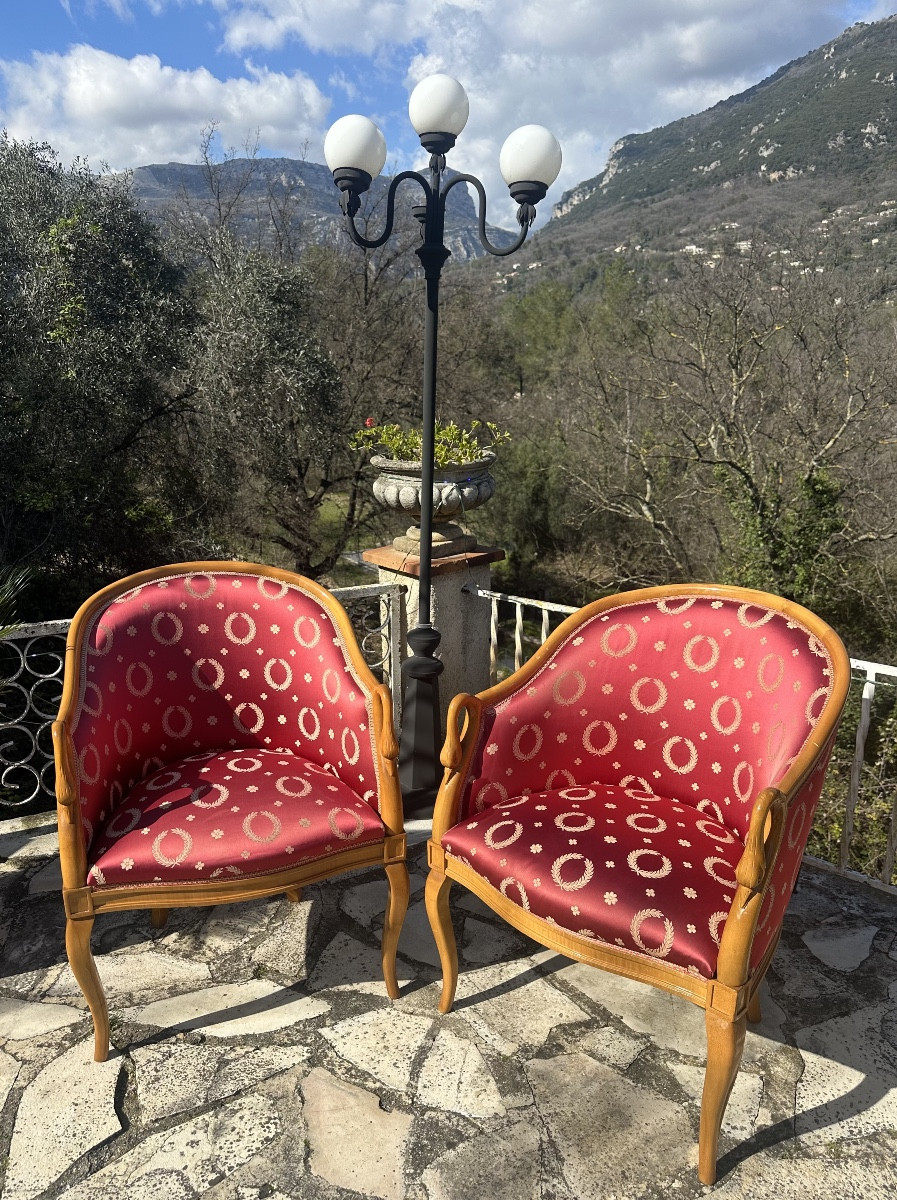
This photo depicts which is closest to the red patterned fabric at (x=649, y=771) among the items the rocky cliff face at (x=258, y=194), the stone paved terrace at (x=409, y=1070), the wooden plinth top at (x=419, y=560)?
the stone paved terrace at (x=409, y=1070)

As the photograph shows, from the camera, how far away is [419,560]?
270cm

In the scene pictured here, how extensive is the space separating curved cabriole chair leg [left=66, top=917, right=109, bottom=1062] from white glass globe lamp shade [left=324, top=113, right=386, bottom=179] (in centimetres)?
248

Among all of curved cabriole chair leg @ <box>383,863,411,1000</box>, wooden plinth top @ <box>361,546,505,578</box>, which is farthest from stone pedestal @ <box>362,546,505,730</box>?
curved cabriole chair leg @ <box>383,863,411,1000</box>

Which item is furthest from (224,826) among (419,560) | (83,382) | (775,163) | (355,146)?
(775,163)

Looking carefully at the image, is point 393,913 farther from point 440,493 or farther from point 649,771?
point 440,493

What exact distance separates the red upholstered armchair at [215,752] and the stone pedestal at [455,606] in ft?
2.94

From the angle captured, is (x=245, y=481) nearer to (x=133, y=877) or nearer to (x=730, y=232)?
(x=133, y=877)

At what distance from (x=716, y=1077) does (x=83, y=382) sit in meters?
6.71

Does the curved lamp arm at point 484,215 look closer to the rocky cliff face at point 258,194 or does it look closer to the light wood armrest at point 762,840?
the light wood armrest at point 762,840

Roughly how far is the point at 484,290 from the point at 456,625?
17210 mm

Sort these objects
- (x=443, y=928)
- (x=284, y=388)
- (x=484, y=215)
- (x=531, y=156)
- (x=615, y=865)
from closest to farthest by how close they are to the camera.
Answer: (x=615, y=865) < (x=443, y=928) < (x=531, y=156) < (x=484, y=215) < (x=284, y=388)

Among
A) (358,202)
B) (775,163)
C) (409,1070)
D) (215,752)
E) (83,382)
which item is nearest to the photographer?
(409,1070)

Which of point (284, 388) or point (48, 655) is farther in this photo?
point (284, 388)

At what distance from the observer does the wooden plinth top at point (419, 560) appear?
9.00 feet
